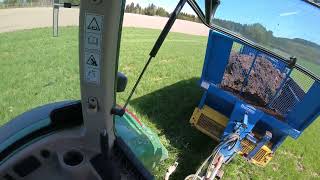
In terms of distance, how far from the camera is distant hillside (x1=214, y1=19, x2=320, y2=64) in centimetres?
235

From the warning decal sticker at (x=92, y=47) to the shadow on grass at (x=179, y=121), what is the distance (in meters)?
2.27

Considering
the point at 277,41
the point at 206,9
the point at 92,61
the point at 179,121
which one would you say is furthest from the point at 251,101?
the point at 92,61

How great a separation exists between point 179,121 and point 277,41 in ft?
8.15

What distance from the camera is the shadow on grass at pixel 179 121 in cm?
398

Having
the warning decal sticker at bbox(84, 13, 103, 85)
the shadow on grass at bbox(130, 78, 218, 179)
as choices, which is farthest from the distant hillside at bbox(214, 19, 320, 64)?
the shadow on grass at bbox(130, 78, 218, 179)

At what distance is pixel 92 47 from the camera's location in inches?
55.4

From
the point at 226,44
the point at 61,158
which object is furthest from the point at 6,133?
the point at 226,44

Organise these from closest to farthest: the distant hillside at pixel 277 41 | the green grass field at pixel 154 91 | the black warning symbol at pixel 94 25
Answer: the black warning symbol at pixel 94 25
the green grass field at pixel 154 91
the distant hillside at pixel 277 41

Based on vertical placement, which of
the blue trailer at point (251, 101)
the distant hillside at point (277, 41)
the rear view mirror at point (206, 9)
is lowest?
the blue trailer at point (251, 101)

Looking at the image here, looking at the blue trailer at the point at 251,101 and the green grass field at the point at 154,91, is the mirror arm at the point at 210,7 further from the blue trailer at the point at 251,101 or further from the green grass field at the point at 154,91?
the blue trailer at the point at 251,101

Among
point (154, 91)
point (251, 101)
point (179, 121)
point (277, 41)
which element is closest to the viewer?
point (277, 41)

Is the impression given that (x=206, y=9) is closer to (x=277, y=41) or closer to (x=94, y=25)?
(x=94, y=25)

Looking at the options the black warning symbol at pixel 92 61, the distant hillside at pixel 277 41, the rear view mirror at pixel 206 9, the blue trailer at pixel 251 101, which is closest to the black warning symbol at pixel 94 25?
the black warning symbol at pixel 92 61

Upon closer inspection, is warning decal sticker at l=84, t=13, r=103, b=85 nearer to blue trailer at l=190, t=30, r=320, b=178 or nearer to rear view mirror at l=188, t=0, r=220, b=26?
rear view mirror at l=188, t=0, r=220, b=26
